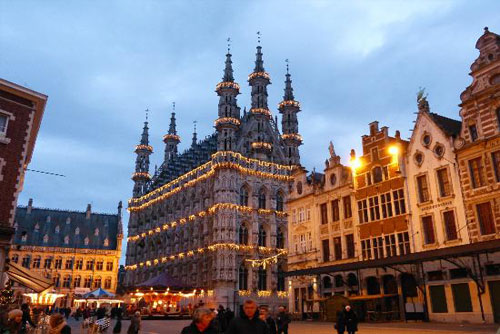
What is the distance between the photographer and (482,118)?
2773 cm

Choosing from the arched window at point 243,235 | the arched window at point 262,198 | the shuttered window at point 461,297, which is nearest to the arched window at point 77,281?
the arched window at point 243,235

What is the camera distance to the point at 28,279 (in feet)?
88.3

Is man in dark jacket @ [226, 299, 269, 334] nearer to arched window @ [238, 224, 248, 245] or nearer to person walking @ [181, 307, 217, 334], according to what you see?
person walking @ [181, 307, 217, 334]

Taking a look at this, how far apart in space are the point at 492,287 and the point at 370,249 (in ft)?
30.9

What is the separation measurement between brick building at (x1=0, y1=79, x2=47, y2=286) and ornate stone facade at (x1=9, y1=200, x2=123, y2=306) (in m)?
62.7

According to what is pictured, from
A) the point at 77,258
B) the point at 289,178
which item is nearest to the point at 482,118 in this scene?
the point at 289,178

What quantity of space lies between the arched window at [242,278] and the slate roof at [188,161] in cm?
1688

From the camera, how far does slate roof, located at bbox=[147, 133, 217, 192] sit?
67.7 m

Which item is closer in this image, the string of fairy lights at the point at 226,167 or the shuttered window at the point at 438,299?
the shuttered window at the point at 438,299

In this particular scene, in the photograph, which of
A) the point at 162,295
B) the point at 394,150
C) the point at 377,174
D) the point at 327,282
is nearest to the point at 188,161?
the point at 162,295

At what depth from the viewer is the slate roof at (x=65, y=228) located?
280 ft

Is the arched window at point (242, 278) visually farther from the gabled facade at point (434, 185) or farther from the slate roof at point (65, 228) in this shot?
the slate roof at point (65, 228)

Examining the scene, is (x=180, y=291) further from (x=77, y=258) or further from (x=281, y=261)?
(x=77, y=258)

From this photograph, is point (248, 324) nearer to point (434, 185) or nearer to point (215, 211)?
point (434, 185)
